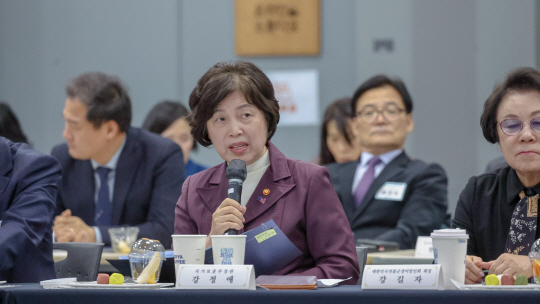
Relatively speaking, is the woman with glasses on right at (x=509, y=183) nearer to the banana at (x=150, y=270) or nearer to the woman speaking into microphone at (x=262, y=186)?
the woman speaking into microphone at (x=262, y=186)

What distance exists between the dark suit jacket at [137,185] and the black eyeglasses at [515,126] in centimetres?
197

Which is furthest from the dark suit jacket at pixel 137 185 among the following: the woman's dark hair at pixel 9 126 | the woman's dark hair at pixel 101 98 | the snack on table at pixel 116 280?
the snack on table at pixel 116 280

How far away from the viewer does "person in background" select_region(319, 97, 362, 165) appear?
4.37 m

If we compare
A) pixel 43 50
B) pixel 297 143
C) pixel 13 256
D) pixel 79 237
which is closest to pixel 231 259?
pixel 13 256

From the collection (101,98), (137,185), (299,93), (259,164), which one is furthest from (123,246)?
(299,93)

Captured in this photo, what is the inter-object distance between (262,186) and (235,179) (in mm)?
337

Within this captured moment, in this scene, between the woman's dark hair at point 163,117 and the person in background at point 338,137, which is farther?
the woman's dark hair at point 163,117

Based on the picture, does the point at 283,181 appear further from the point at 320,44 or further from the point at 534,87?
the point at 320,44

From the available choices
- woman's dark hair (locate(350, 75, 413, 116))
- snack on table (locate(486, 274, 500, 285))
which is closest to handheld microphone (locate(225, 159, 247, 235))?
snack on table (locate(486, 274, 500, 285))

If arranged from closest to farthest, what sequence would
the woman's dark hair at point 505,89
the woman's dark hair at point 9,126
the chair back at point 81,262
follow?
the woman's dark hair at point 505,89 < the chair back at point 81,262 < the woman's dark hair at point 9,126

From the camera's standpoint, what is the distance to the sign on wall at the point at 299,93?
5.50 m

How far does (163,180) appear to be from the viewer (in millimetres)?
3432

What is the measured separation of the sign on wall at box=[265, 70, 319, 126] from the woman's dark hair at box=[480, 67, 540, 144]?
11.4ft

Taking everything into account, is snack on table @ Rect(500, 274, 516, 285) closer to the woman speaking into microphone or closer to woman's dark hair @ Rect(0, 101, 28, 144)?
the woman speaking into microphone
